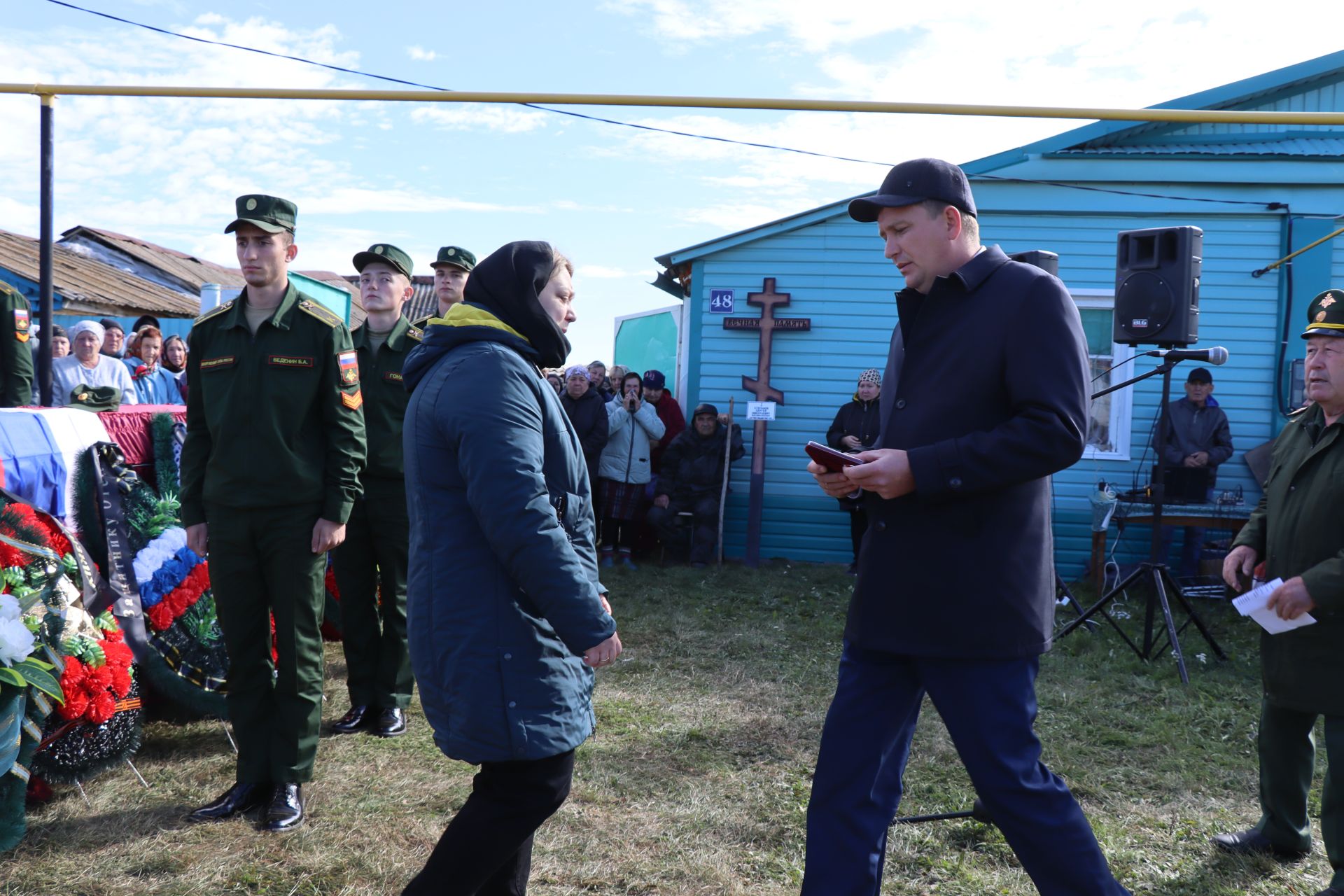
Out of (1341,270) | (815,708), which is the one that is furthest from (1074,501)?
(815,708)

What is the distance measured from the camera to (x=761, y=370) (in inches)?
411

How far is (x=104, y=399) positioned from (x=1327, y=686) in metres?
4.96

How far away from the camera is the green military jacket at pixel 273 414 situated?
3494 mm

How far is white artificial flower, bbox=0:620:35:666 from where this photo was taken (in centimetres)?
262

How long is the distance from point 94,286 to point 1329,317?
23.2m

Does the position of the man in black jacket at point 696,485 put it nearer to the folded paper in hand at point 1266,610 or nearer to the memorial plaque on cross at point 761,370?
the memorial plaque on cross at point 761,370

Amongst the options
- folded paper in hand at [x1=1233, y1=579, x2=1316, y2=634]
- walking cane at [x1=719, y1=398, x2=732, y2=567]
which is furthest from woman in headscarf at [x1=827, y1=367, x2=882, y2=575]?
folded paper in hand at [x1=1233, y1=579, x2=1316, y2=634]

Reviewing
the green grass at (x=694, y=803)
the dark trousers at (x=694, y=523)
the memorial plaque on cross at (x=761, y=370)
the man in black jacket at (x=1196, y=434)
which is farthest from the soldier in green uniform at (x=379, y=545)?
the man in black jacket at (x=1196, y=434)

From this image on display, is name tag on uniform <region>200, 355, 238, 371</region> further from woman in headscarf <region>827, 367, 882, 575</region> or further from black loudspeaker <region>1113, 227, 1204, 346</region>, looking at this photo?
woman in headscarf <region>827, 367, 882, 575</region>

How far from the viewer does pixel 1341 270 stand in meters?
9.61

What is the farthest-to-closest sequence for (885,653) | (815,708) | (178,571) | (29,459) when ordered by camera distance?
(815,708), (178,571), (29,459), (885,653)

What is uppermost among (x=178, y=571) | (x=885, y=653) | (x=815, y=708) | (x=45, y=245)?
(x=45, y=245)

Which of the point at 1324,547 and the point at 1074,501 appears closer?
the point at 1324,547

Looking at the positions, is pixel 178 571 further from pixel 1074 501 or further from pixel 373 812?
pixel 1074 501
